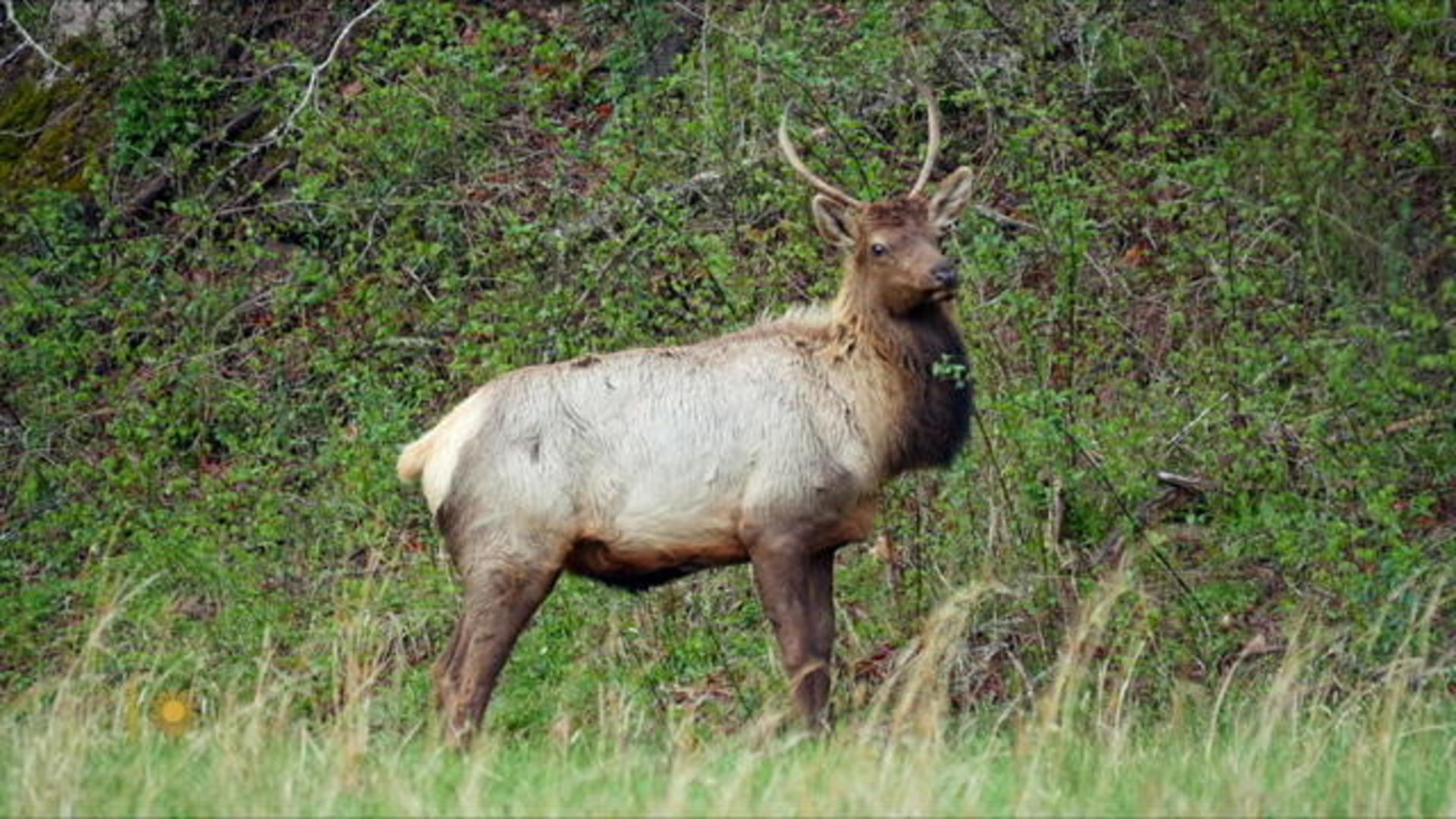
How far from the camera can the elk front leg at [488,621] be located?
881 cm

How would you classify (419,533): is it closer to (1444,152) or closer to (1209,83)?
(1209,83)

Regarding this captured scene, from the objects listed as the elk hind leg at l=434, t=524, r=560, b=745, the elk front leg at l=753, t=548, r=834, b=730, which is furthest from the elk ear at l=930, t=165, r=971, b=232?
the elk hind leg at l=434, t=524, r=560, b=745

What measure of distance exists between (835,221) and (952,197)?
1.75ft

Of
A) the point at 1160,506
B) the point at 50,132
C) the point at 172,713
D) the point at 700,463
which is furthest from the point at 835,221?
the point at 50,132

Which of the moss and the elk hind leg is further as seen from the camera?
the moss

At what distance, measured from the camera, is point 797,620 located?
29.0 feet

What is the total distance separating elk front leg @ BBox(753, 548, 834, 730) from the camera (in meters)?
8.81

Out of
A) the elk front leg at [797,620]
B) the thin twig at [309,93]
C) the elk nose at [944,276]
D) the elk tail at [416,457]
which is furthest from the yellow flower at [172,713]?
the thin twig at [309,93]

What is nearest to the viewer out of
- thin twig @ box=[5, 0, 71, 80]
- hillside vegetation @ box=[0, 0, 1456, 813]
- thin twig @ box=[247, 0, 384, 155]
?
hillside vegetation @ box=[0, 0, 1456, 813]

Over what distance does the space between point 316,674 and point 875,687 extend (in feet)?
9.54

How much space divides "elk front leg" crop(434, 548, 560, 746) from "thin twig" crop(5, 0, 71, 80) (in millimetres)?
8123

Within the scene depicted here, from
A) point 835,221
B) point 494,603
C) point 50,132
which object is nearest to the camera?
point 494,603

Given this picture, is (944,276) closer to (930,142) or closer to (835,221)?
(835,221)

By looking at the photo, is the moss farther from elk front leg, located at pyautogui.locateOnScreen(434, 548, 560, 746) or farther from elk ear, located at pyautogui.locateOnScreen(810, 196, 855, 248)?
elk front leg, located at pyautogui.locateOnScreen(434, 548, 560, 746)
